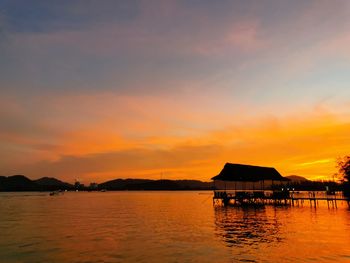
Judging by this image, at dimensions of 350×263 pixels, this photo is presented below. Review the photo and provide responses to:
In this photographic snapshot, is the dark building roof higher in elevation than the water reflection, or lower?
higher

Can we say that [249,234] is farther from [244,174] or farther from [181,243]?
[244,174]

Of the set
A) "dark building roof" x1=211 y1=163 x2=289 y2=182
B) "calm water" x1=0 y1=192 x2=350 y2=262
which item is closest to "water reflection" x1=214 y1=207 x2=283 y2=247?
"calm water" x1=0 y1=192 x2=350 y2=262

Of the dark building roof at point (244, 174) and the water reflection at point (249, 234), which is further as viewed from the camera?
the dark building roof at point (244, 174)

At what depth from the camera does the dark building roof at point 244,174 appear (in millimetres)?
61500

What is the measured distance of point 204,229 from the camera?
36375 millimetres

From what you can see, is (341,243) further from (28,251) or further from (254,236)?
(28,251)

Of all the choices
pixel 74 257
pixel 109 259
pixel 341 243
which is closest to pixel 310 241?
pixel 341 243

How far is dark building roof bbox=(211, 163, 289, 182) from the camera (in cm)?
6150

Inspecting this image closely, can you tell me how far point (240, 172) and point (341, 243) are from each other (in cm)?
3551

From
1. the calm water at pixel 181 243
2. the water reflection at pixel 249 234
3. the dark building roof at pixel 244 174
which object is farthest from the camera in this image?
the dark building roof at pixel 244 174

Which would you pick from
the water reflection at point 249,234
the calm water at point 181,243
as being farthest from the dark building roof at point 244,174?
the calm water at point 181,243

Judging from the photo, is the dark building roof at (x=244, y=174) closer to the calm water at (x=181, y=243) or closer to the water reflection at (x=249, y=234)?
the water reflection at (x=249, y=234)

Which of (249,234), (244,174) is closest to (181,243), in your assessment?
(249,234)

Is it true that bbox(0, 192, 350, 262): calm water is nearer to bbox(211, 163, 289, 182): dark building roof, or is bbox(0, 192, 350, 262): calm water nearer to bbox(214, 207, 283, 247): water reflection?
bbox(214, 207, 283, 247): water reflection
